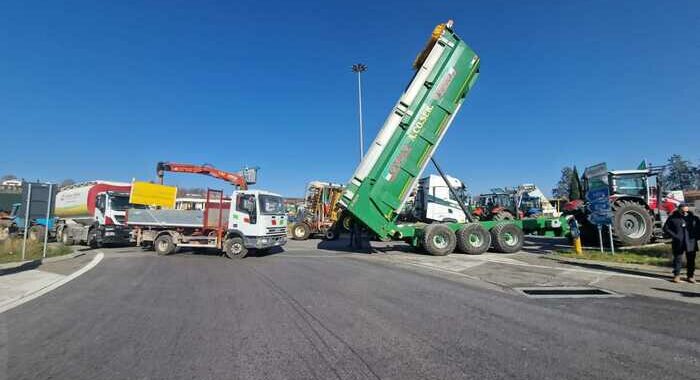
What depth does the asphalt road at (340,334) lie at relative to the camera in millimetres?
3039

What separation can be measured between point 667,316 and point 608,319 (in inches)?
36.1

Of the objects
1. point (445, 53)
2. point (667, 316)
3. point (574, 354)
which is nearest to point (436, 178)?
point (445, 53)

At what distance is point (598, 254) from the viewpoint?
34.1 feet

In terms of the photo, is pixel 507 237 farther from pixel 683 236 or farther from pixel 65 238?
pixel 65 238

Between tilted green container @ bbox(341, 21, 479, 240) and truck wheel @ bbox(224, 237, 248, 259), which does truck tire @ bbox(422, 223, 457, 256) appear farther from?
truck wheel @ bbox(224, 237, 248, 259)

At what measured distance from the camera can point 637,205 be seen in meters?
11.2

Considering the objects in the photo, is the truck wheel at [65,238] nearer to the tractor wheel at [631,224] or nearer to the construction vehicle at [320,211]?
the construction vehicle at [320,211]

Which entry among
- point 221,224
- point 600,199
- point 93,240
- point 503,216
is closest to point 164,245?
point 221,224

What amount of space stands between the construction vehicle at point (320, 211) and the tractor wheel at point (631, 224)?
1267cm

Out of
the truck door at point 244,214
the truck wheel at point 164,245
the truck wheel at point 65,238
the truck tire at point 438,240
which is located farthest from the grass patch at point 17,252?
the truck tire at point 438,240

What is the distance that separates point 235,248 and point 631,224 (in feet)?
46.6

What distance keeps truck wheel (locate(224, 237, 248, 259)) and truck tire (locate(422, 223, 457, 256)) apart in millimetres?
6621

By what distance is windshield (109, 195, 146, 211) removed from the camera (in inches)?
597

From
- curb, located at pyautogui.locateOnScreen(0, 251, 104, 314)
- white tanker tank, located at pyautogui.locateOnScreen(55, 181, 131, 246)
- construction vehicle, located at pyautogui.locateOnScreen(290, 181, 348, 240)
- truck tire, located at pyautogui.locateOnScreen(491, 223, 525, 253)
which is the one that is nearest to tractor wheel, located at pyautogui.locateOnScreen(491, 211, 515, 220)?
truck tire, located at pyautogui.locateOnScreen(491, 223, 525, 253)
